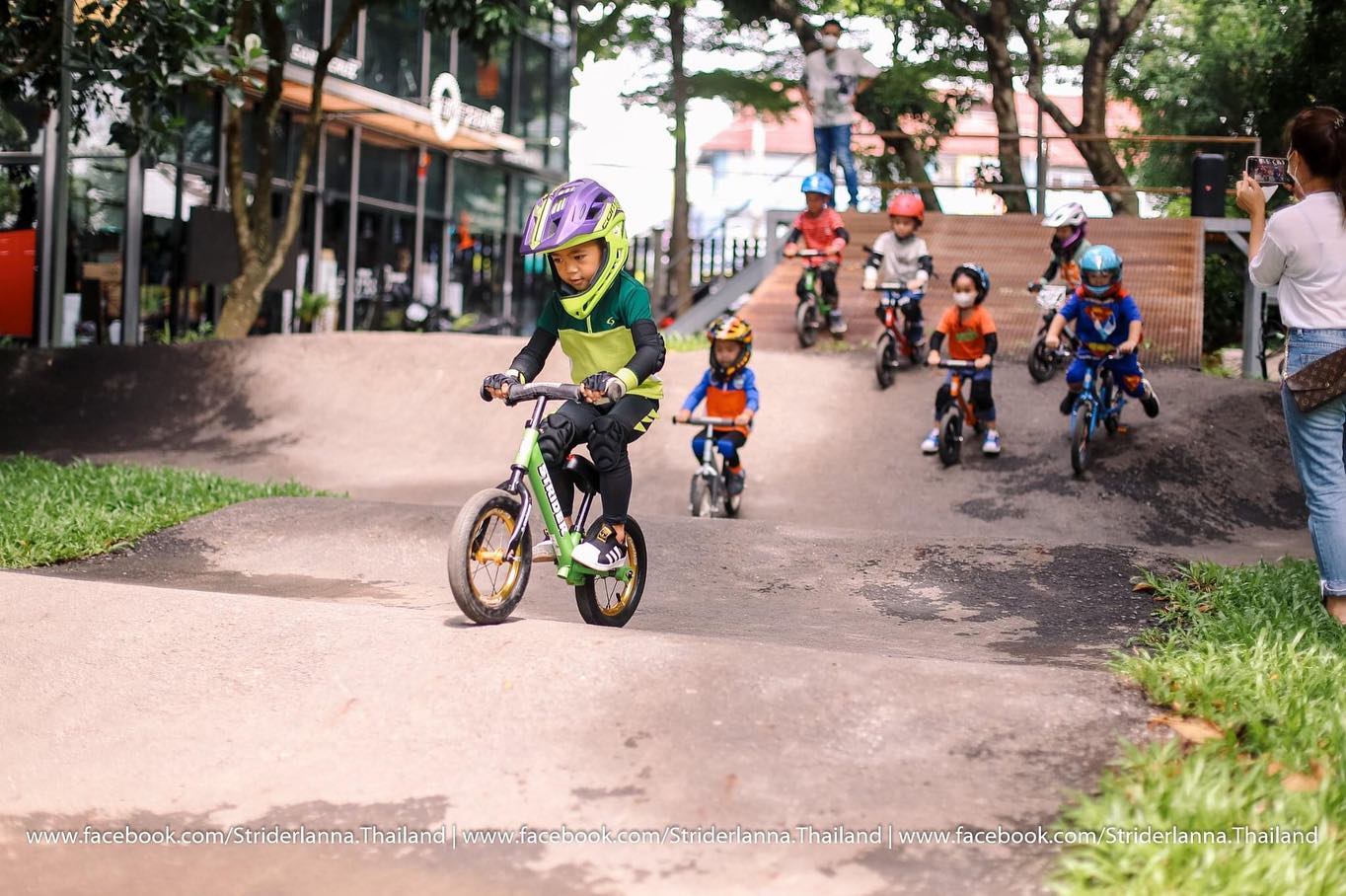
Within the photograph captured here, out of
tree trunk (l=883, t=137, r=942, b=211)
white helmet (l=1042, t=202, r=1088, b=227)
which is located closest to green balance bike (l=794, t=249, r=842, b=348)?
white helmet (l=1042, t=202, r=1088, b=227)

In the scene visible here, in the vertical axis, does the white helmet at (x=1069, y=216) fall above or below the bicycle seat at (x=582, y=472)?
above

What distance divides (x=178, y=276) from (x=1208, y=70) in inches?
778

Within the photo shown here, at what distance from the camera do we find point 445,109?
24.8 meters

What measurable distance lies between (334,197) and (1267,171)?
20470 mm

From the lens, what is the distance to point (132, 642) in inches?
212

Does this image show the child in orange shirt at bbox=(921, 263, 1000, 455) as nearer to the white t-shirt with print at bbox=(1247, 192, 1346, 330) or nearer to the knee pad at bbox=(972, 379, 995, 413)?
the knee pad at bbox=(972, 379, 995, 413)

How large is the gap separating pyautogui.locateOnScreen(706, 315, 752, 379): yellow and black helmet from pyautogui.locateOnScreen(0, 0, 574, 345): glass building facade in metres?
5.91

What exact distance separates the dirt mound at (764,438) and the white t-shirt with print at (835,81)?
11.1ft

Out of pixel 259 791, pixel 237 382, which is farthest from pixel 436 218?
pixel 259 791

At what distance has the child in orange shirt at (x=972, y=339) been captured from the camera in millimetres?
12352

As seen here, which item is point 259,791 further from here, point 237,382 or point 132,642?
point 237,382

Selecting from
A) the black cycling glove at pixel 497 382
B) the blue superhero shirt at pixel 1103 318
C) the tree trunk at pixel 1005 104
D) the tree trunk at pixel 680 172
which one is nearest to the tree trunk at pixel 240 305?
the tree trunk at pixel 680 172

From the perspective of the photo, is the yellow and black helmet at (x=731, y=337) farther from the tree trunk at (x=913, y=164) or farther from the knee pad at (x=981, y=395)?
the tree trunk at (x=913, y=164)

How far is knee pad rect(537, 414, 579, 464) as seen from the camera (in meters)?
5.82
